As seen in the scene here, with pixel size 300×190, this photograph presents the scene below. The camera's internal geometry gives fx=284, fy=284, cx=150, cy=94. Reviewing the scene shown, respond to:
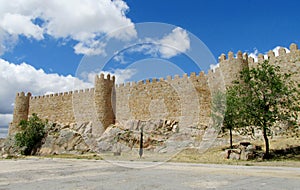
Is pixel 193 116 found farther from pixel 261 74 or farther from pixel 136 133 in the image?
pixel 261 74

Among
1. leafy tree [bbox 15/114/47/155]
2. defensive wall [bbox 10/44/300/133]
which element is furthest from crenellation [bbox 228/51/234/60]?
leafy tree [bbox 15/114/47/155]

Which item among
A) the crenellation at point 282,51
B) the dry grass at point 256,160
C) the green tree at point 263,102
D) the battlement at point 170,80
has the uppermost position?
the crenellation at point 282,51

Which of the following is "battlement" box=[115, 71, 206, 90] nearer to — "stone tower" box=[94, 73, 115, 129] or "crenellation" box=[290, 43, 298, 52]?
"stone tower" box=[94, 73, 115, 129]

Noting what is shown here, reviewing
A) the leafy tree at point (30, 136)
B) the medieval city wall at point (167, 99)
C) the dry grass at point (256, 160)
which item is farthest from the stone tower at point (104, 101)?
the dry grass at point (256, 160)

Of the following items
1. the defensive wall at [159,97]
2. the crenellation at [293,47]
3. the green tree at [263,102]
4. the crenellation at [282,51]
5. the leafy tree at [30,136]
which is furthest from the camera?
the leafy tree at [30,136]

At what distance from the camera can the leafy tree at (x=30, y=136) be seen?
27375 millimetres

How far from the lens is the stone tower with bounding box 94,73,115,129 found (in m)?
28.1

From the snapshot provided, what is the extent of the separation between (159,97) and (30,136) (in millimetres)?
13120

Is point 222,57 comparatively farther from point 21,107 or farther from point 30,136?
point 21,107

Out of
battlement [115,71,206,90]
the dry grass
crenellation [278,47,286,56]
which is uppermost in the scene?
crenellation [278,47,286,56]

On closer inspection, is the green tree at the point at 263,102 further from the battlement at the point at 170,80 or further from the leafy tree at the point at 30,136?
the leafy tree at the point at 30,136

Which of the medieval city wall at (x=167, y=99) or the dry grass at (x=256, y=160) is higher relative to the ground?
the medieval city wall at (x=167, y=99)

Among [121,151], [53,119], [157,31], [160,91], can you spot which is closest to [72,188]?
[157,31]

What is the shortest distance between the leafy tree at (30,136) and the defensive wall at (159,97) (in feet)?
12.6
